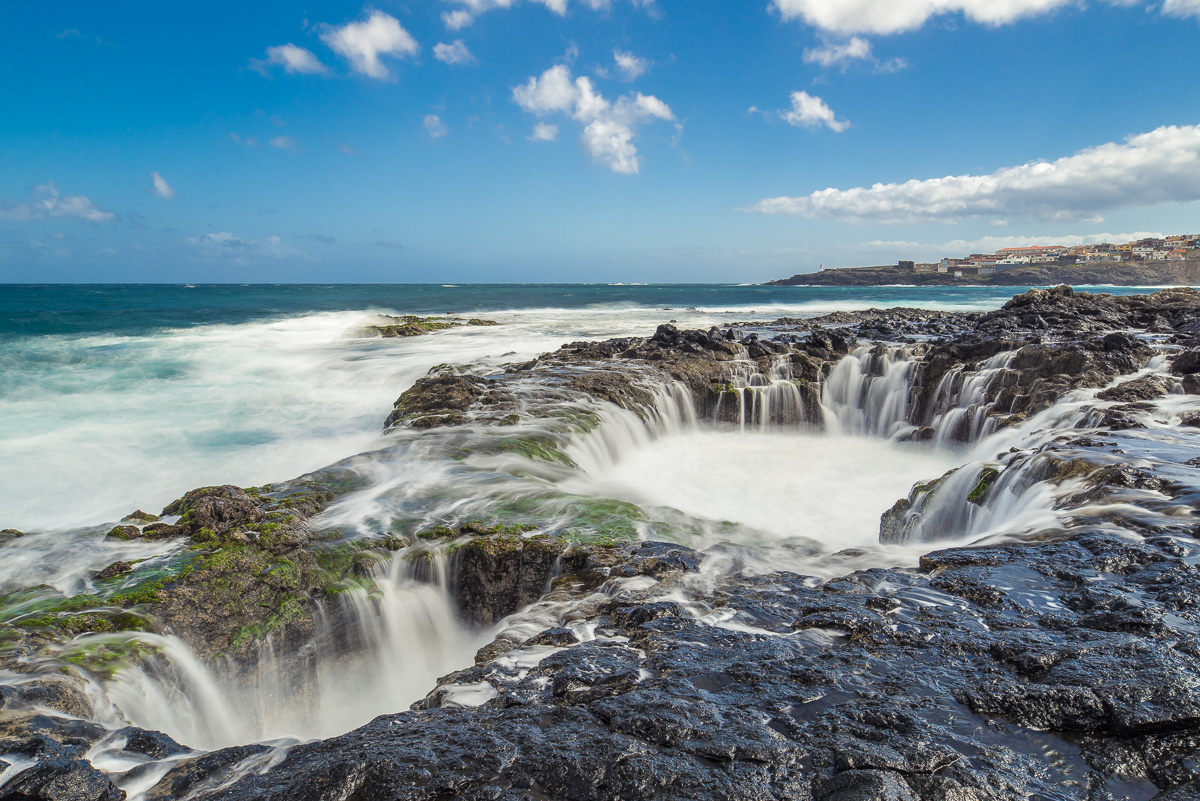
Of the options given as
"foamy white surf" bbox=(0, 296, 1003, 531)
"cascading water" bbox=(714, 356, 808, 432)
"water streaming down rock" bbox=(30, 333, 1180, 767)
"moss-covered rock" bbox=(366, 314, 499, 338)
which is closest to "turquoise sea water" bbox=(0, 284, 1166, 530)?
"foamy white surf" bbox=(0, 296, 1003, 531)

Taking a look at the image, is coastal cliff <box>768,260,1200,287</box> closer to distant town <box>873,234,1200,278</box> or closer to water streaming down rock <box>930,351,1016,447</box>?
distant town <box>873,234,1200,278</box>

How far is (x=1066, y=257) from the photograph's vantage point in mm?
123750

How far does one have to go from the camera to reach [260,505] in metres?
7.04

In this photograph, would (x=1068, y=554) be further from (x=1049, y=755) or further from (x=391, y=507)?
(x=391, y=507)

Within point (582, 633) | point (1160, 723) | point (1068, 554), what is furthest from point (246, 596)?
point (1068, 554)

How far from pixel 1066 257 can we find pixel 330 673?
158 m

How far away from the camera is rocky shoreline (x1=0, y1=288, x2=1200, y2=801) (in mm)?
2785

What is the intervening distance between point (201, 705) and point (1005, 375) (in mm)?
15159

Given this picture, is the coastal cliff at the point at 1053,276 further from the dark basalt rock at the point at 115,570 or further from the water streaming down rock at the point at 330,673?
the dark basalt rock at the point at 115,570

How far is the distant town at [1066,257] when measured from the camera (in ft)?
350

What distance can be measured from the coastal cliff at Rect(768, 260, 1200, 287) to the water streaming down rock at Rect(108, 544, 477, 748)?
98.4 metres

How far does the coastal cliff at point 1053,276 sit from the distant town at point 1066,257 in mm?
2657

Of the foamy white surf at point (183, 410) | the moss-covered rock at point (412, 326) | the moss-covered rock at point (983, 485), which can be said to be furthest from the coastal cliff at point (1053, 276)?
the foamy white surf at point (183, 410)

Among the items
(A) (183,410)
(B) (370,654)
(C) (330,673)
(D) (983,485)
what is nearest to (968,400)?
(D) (983,485)
